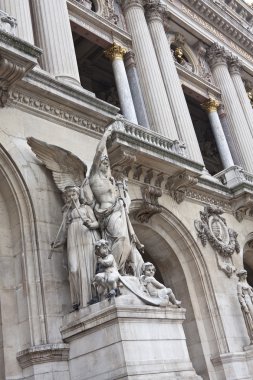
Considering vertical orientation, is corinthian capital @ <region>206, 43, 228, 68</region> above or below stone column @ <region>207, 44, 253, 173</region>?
above

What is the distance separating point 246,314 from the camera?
52.1 ft

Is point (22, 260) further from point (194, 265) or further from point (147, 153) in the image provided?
point (194, 265)

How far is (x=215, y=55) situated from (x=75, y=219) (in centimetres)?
1760

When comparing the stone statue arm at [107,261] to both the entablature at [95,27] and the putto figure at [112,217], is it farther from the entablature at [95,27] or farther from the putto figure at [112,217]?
the entablature at [95,27]

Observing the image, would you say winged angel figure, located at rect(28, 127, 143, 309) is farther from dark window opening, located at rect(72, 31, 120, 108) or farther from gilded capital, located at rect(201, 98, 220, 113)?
gilded capital, located at rect(201, 98, 220, 113)

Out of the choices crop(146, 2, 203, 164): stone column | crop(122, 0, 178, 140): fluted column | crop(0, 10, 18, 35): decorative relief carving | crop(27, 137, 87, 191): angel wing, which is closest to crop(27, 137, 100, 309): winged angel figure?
crop(27, 137, 87, 191): angel wing

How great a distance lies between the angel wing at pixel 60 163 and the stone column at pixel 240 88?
1479 cm

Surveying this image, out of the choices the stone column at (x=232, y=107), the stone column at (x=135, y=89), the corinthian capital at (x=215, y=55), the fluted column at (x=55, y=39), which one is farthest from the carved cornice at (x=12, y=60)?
the corinthian capital at (x=215, y=55)

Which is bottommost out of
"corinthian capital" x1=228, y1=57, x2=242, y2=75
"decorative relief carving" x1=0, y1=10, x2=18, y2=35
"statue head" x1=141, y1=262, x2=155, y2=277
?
"statue head" x1=141, y1=262, x2=155, y2=277

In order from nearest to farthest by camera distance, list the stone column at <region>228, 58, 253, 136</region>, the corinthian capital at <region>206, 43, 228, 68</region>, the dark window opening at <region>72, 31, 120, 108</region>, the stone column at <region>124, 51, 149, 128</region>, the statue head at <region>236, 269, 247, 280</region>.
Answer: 1. the statue head at <region>236, 269, 247, 280</region>
2. the stone column at <region>124, 51, 149, 128</region>
3. the dark window opening at <region>72, 31, 120, 108</region>
4. the stone column at <region>228, 58, 253, 136</region>
5. the corinthian capital at <region>206, 43, 228, 68</region>

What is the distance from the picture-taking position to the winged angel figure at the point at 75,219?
9.93 metres

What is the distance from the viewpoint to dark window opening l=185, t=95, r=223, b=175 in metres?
28.1

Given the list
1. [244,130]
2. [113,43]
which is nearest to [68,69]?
[113,43]

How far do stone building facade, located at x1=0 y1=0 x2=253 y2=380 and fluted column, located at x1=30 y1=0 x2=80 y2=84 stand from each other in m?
0.04
